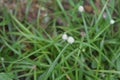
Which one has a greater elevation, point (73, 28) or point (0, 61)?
point (73, 28)

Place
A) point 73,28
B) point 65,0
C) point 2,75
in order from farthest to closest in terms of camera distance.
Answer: point 65,0
point 73,28
point 2,75

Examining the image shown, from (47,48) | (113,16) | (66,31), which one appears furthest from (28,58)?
(113,16)

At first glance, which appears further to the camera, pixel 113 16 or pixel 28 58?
pixel 113 16

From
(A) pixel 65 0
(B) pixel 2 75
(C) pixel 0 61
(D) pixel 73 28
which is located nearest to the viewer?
(B) pixel 2 75

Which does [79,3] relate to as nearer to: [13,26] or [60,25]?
[60,25]

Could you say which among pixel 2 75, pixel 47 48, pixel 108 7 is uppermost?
pixel 108 7

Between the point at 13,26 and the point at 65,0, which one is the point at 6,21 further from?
the point at 65,0
